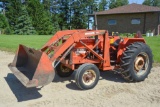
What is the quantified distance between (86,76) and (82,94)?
0.47 m

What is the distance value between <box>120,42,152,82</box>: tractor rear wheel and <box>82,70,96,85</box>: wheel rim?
2.83 feet

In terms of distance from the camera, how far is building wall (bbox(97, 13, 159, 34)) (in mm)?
26859

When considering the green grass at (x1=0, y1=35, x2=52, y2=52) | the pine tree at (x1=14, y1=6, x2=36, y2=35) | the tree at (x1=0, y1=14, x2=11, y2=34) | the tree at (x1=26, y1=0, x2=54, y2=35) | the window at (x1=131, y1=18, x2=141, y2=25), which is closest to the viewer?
the green grass at (x1=0, y1=35, x2=52, y2=52)

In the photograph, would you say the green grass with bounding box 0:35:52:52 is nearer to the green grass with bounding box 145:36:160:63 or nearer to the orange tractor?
the green grass with bounding box 145:36:160:63

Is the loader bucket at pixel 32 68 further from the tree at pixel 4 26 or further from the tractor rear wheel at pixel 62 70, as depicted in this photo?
the tree at pixel 4 26

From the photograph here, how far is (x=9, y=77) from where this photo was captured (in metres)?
6.73

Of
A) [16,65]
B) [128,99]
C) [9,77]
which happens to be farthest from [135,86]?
[9,77]

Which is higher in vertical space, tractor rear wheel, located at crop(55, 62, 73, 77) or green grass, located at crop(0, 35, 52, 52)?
tractor rear wheel, located at crop(55, 62, 73, 77)

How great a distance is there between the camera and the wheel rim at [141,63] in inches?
242

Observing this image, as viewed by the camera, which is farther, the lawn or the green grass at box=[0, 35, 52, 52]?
the green grass at box=[0, 35, 52, 52]

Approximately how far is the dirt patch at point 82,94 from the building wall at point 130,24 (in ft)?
71.8

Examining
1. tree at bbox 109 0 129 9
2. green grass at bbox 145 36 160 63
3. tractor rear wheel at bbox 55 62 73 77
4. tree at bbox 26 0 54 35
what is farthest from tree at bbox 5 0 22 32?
tractor rear wheel at bbox 55 62 73 77

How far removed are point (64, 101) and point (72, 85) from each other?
3.71 ft

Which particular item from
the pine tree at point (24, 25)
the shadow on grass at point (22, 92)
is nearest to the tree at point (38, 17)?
the pine tree at point (24, 25)
